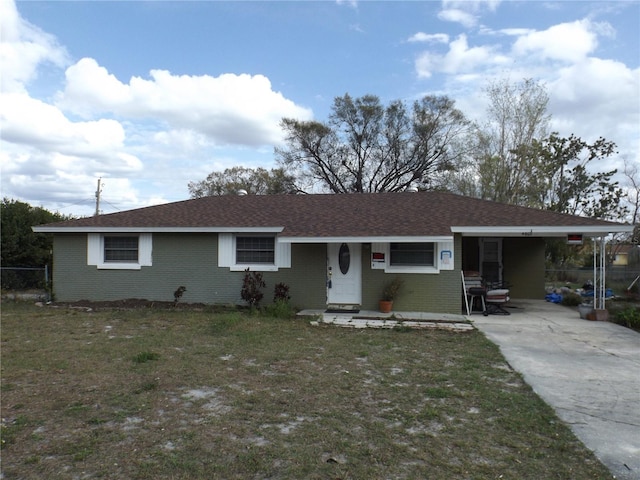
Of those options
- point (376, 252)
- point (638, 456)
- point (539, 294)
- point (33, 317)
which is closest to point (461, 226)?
point (376, 252)

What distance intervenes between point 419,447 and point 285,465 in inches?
47.4

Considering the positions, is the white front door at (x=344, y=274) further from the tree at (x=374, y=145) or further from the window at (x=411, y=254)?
the tree at (x=374, y=145)

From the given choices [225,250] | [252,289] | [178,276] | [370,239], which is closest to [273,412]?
[370,239]

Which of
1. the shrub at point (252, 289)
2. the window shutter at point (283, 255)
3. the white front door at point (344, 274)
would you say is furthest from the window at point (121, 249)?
the white front door at point (344, 274)

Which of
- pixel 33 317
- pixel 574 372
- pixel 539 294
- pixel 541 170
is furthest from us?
pixel 541 170

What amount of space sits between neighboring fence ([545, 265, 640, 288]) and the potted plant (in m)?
10.1

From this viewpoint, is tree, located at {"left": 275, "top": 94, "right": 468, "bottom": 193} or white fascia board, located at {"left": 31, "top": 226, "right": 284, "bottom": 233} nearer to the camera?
white fascia board, located at {"left": 31, "top": 226, "right": 284, "bottom": 233}

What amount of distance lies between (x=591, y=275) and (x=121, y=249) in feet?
61.8

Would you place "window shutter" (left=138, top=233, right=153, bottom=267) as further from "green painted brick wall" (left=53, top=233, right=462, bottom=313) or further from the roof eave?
the roof eave

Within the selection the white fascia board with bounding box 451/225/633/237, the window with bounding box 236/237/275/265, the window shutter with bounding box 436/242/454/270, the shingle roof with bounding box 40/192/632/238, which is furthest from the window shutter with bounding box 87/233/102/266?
the white fascia board with bounding box 451/225/633/237

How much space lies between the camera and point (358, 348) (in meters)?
8.02

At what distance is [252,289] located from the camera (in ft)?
40.2

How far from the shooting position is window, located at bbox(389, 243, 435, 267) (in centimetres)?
1205

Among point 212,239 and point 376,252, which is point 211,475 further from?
point 212,239
